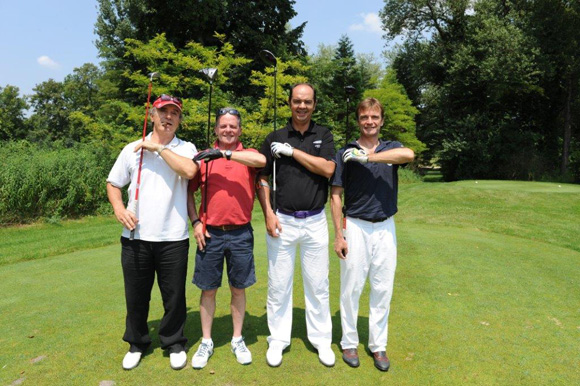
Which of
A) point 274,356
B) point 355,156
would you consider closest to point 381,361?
point 274,356

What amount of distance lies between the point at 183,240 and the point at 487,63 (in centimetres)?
2677

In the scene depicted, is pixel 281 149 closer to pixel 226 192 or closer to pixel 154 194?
pixel 226 192

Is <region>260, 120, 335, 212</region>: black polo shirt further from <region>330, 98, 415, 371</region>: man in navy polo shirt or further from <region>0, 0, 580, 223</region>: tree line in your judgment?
<region>0, 0, 580, 223</region>: tree line

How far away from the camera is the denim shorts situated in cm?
303

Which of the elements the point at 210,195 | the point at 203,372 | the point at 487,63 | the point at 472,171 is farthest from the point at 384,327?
the point at 472,171

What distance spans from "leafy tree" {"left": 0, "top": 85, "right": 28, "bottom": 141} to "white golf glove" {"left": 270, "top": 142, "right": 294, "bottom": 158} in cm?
5372

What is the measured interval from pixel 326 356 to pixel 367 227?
3.40 feet

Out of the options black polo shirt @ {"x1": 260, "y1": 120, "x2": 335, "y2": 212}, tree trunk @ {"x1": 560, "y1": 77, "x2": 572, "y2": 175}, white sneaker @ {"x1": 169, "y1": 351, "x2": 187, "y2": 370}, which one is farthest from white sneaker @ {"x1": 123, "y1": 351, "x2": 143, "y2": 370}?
tree trunk @ {"x1": 560, "y1": 77, "x2": 572, "y2": 175}

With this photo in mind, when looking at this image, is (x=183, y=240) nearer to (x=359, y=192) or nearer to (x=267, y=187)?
(x=267, y=187)

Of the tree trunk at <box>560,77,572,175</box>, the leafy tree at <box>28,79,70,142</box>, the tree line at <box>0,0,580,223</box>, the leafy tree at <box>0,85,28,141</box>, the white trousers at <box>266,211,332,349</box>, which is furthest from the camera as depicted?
the leafy tree at <box>28,79,70,142</box>

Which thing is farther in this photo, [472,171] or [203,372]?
[472,171]

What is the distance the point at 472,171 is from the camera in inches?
1105

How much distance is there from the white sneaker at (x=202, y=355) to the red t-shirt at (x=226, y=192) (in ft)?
3.09

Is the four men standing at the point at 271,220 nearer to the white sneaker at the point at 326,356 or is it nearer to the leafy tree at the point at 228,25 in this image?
the white sneaker at the point at 326,356
